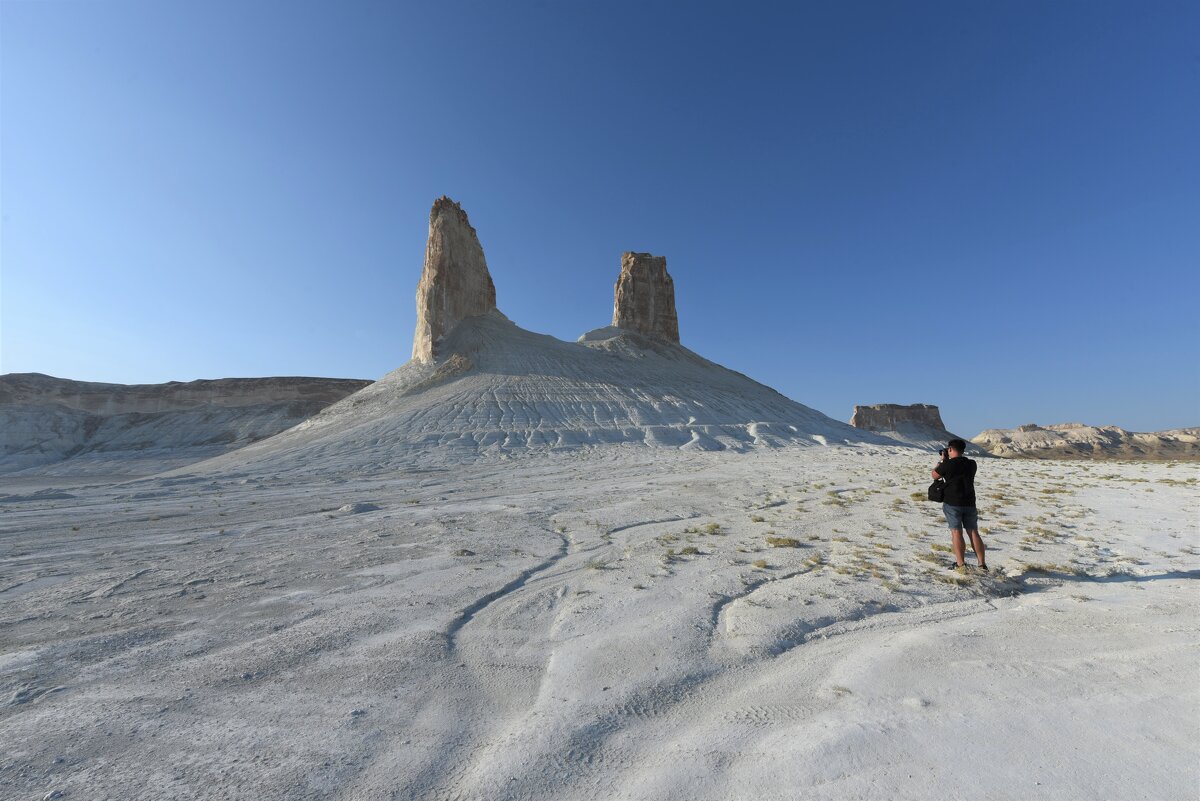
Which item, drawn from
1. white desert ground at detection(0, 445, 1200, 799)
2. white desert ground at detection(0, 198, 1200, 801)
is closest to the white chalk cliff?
white desert ground at detection(0, 198, 1200, 801)

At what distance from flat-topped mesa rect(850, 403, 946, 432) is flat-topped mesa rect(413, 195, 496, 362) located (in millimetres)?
83561

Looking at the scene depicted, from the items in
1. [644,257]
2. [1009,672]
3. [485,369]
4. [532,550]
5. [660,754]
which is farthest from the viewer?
[644,257]

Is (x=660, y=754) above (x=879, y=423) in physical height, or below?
below

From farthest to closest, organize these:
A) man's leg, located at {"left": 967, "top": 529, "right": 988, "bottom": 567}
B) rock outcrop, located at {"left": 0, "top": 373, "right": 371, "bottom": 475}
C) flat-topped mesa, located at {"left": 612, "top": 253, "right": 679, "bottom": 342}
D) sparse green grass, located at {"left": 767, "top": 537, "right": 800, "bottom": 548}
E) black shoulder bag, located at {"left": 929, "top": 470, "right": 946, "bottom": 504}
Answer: flat-topped mesa, located at {"left": 612, "top": 253, "right": 679, "bottom": 342}
rock outcrop, located at {"left": 0, "top": 373, "right": 371, "bottom": 475}
sparse green grass, located at {"left": 767, "top": 537, "right": 800, "bottom": 548}
black shoulder bag, located at {"left": 929, "top": 470, "right": 946, "bottom": 504}
man's leg, located at {"left": 967, "top": 529, "right": 988, "bottom": 567}

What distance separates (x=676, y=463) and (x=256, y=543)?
61.1 ft

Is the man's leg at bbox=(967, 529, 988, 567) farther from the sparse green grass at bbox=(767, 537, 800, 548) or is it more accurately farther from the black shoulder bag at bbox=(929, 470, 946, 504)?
the sparse green grass at bbox=(767, 537, 800, 548)

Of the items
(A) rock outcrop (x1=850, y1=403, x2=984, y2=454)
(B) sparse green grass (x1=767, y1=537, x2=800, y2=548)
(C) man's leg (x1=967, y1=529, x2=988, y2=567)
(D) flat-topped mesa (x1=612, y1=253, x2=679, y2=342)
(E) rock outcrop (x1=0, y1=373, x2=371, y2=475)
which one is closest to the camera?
(C) man's leg (x1=967, y1=529, x2=988, y2=567)

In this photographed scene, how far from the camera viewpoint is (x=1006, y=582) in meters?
5.78

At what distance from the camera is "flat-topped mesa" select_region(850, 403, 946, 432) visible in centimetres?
10288

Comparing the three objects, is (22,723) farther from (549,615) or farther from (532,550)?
(532,550)

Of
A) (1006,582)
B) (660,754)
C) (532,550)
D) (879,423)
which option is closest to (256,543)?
(532,550)

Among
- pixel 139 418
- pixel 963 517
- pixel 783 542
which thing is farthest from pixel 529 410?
pixel 139 418

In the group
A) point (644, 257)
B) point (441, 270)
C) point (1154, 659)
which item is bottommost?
point (1154, 659)

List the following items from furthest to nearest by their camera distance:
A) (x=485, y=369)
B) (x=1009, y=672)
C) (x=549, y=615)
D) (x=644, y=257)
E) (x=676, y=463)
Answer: (x=644, y=257), (x=485, y=369), (x=676, y=463), (x=549, y=615), (x=1009, y=672)
